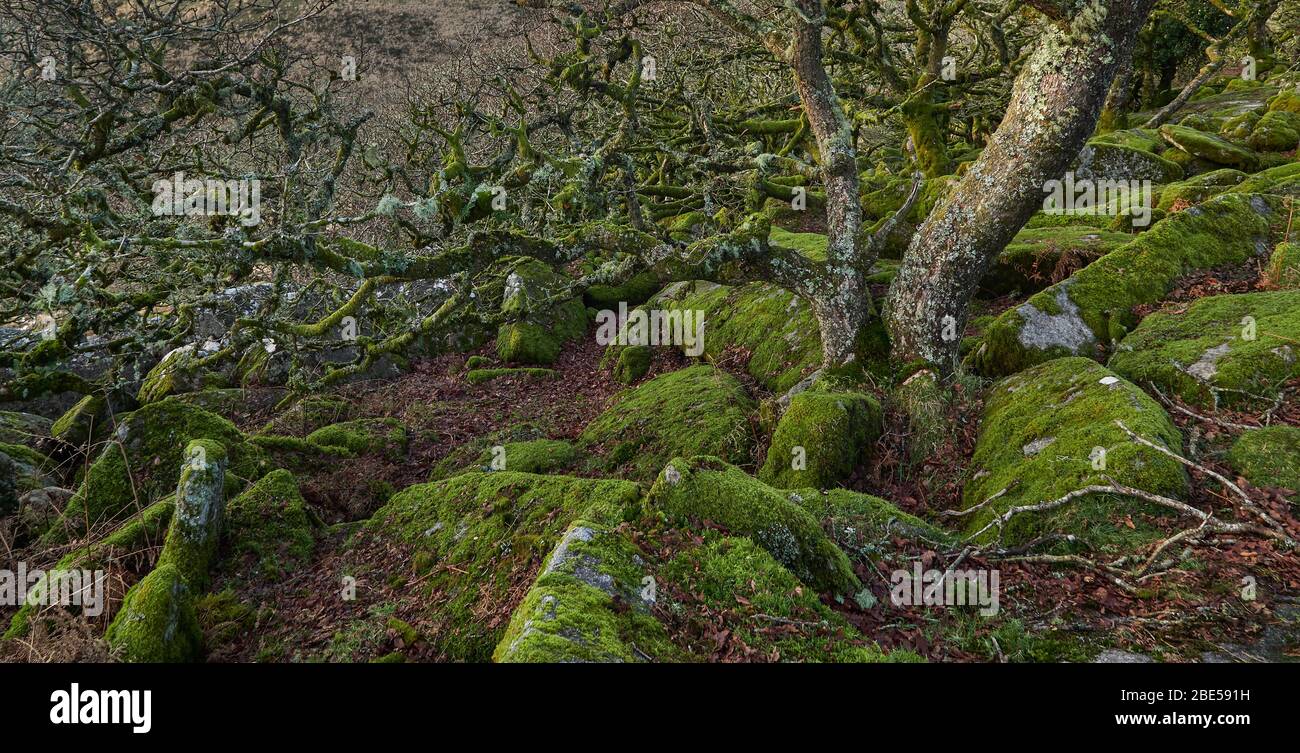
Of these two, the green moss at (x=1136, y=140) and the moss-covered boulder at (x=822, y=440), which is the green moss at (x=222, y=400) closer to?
Result: the moss-covered boulder at (x=822, y=440)

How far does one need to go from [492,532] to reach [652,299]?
1043 centimetres

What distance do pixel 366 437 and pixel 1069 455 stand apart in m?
9.43

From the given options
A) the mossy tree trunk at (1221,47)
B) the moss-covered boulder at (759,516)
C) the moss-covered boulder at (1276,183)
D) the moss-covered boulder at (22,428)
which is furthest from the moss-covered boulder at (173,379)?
the mossy tree trunk at (1221,47)

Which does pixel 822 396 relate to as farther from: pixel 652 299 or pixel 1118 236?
pixel 652 299

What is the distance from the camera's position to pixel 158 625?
16.8 feet

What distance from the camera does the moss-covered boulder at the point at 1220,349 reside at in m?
6.43

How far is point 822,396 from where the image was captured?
305 inches

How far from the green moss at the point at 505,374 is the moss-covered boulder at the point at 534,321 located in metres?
0.64

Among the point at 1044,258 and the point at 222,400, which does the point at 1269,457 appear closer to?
the point at 1044,258

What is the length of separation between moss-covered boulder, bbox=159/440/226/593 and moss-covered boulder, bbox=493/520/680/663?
4.29 metres

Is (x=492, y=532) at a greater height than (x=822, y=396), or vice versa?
(x=822, y=396)

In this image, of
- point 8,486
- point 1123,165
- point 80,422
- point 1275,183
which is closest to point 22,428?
point 80,422

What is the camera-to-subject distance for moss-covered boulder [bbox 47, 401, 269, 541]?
741cm
